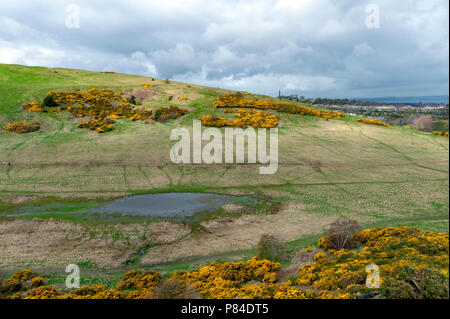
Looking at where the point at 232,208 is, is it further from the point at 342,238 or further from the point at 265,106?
the point at 265,106

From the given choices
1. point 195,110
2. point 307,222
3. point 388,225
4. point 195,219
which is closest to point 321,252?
point 307,222

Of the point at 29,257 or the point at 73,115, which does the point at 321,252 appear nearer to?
the point at 29,257

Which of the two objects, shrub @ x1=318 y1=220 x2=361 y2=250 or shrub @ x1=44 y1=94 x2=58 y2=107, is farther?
shrub @ x1=44 y1=94 x2=58 y2=107

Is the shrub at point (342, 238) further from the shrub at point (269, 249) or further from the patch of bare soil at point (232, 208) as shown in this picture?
the patch of bare soil at point (232, 208)

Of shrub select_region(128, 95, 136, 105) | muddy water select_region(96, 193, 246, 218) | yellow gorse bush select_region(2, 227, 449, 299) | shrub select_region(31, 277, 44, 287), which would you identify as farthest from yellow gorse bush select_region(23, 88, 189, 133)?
yellow gorse bush select_region(2, 227, 449, 299)

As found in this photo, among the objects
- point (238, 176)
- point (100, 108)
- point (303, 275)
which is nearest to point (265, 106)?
point (238, 176)

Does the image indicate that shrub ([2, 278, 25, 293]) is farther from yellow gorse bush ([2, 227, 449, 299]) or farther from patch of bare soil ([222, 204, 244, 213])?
patch of bare soil ([222, 204, 244, 213])
